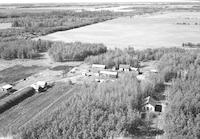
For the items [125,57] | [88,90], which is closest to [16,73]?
[88,90]

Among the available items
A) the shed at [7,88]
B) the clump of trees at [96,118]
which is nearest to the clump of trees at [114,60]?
the clump of trees at [96,118]

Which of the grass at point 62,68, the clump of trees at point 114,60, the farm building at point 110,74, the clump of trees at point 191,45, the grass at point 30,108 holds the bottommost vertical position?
the grass at point 30,108

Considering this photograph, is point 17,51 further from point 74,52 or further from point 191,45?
point 191,45

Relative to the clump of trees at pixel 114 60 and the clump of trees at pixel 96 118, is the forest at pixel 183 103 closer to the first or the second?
the clump of trees at pixel 96 118

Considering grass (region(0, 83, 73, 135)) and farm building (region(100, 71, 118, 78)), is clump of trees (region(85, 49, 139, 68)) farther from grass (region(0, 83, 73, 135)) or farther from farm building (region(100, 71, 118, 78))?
grass (region(0, 83, 73, 135))

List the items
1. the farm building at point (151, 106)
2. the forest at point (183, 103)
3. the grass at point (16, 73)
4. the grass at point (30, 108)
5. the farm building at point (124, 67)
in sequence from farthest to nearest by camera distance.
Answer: the farm building at point (124, 67), the grass at point (16, 73), the farm building at point (151, 106), the grass at point (30, 108), the forest at point (183, 103)

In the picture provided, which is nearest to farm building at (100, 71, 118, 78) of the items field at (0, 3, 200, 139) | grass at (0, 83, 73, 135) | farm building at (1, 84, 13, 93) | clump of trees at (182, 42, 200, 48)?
field at (0, 3, 200, 139)

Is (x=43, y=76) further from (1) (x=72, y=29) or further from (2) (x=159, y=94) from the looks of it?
(1) (x=72, y=29)

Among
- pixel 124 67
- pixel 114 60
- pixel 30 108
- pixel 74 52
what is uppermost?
pixel 74 52
